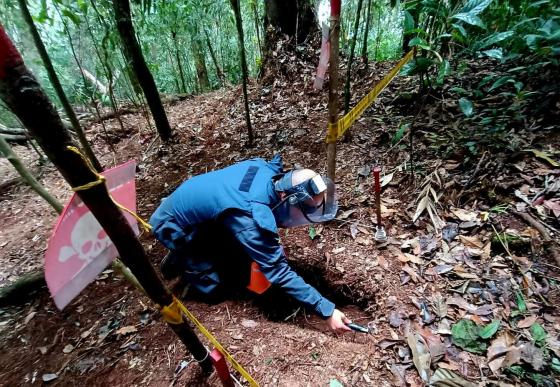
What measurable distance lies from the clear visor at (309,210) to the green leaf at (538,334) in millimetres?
1517

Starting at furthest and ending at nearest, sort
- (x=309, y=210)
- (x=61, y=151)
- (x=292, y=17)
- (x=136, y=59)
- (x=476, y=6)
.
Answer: (x=292, y=17)
(x=136, y=59)
(x=309, y=210)
(x=476, y=6)
(x=61, y=151)

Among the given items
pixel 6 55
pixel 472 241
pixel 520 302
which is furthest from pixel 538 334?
pixel 6 55

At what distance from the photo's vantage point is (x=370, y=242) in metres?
2.90

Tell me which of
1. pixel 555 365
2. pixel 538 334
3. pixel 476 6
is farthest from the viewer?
pixel 476 6

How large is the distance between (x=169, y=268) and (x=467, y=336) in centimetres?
260

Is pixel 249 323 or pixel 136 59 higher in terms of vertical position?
pixel 136 59

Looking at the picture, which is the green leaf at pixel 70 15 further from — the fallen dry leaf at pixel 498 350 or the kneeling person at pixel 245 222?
the fallen dry leaf at pixel 498 350

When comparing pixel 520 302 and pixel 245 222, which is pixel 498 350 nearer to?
pixel 520 302

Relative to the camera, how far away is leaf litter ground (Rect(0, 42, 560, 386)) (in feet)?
6.58

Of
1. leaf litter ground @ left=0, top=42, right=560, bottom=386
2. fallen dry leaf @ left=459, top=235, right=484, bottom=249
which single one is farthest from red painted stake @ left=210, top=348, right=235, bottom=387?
fallen dry leaf @ left=459, top=235, right=484, bottom=249

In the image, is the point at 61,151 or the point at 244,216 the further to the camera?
the point at 244,216

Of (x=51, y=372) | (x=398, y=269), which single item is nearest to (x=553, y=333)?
(x=398, y=269)

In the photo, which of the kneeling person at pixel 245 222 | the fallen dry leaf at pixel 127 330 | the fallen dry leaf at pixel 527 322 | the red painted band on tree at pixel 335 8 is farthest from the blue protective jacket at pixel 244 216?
the red painted band on tree at pixel 335 8

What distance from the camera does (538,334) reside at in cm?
191
